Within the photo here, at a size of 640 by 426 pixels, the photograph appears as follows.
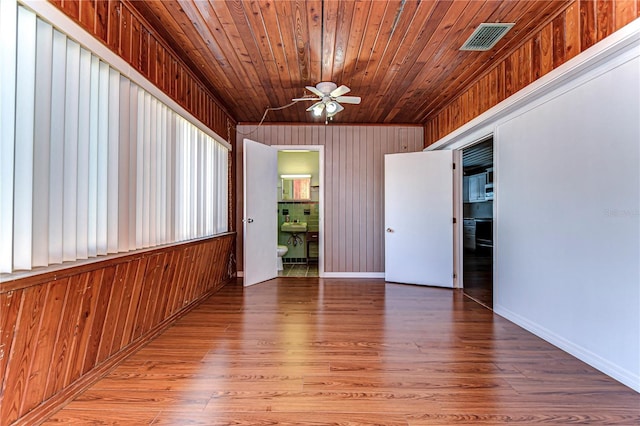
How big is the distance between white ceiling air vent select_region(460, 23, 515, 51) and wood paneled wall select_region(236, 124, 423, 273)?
7.34ft

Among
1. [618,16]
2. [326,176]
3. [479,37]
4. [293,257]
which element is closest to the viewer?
[618,16]

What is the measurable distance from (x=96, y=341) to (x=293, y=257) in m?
4.50

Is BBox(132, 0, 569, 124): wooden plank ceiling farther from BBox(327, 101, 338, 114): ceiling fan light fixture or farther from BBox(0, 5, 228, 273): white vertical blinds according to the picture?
BBox(0, 5, 228, 273): white vertical blinds

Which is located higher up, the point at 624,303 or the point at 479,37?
the point at 479,37

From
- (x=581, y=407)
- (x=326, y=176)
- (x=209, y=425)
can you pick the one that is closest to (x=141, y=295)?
(x=209, y=425)

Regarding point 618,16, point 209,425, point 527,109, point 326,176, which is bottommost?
point 209,425

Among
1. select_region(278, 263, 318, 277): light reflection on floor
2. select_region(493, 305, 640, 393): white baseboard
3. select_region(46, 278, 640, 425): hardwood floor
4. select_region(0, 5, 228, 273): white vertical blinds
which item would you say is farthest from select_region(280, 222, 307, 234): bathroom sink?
select_region(493, 305, 640, 393): white baseboard

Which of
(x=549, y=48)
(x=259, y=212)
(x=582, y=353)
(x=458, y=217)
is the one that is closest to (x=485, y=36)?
(x=549, y=48)

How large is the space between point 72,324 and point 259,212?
280 cm

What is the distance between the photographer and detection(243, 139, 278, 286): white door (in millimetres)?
4027

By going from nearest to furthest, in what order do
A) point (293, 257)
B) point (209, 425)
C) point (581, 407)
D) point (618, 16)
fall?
point (209, 425) → point (581, 407) → point (618, 16) → point (293, 257)

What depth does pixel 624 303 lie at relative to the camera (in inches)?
69.0

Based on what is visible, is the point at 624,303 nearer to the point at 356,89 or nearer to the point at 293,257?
the point at 356,89

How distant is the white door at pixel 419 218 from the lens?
409 centimetres
